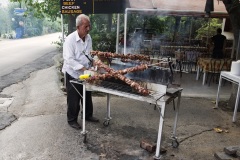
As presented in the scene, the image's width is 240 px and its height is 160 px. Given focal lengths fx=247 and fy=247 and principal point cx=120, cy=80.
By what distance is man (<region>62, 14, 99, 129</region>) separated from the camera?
4.32 meters

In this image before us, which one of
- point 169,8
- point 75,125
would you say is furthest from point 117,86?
point 169,8

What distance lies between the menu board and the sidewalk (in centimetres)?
232

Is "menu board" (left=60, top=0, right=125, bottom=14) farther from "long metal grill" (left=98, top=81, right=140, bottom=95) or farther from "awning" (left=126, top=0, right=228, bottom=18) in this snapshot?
"long metal grill" (left=98, top=81, right=140, bottom=95)

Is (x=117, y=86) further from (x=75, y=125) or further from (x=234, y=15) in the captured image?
(x=234, y=15)

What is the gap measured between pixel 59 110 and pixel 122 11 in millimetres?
3471

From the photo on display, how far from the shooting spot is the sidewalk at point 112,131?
3957 mm

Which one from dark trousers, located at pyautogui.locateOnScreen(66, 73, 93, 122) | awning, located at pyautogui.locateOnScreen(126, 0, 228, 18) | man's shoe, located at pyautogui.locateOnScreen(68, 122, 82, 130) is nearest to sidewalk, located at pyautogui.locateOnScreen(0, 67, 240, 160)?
man's shoe, located at pyautogui.locateOnScreen(68, 122, 82, 130)

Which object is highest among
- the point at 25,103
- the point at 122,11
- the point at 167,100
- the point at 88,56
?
the point at 122,11

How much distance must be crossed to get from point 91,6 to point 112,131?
379 cm

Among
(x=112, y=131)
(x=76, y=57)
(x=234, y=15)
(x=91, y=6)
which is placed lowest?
(x=112, y=131)

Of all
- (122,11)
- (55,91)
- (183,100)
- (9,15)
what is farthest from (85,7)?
(9,15)

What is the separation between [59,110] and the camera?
5.59 meters

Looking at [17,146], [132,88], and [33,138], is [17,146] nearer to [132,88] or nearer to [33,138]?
[33,138]

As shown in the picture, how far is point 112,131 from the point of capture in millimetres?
4688
